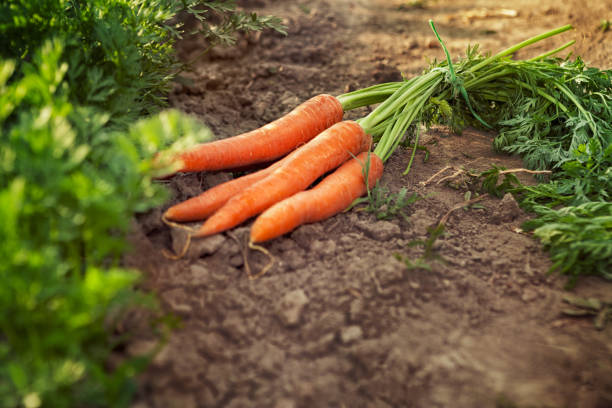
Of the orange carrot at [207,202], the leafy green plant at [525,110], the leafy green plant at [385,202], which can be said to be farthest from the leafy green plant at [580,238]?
the orange carrot at [207,202]

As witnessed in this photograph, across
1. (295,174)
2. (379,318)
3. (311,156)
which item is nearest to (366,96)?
(311,156)

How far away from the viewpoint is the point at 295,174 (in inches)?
94.0

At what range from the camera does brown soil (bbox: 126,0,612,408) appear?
1.49 metres

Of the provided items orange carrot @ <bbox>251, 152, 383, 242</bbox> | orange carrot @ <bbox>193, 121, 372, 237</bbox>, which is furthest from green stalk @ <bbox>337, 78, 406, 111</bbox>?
orange carrot @ <bbox>251, 152, 383, 242</bbox>

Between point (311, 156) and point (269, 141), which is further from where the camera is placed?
point (269, 141)

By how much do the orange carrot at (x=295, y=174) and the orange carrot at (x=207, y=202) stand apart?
0.08 m

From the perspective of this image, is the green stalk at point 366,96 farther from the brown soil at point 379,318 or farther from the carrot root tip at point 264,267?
the carrot root tip at point 264,267

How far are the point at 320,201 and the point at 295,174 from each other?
25 centimetres

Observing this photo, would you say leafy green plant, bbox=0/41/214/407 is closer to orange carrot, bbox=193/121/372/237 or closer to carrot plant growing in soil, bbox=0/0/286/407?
carrot plant growing in soil, bbox=0/0/286/407

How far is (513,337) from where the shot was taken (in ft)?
5.57

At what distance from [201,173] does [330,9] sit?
3427mm

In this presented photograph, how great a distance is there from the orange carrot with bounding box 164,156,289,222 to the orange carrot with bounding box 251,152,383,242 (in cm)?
27

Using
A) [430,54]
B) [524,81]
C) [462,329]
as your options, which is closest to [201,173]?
[462,329]

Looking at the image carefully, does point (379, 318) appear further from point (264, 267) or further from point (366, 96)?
point (366, 96)
